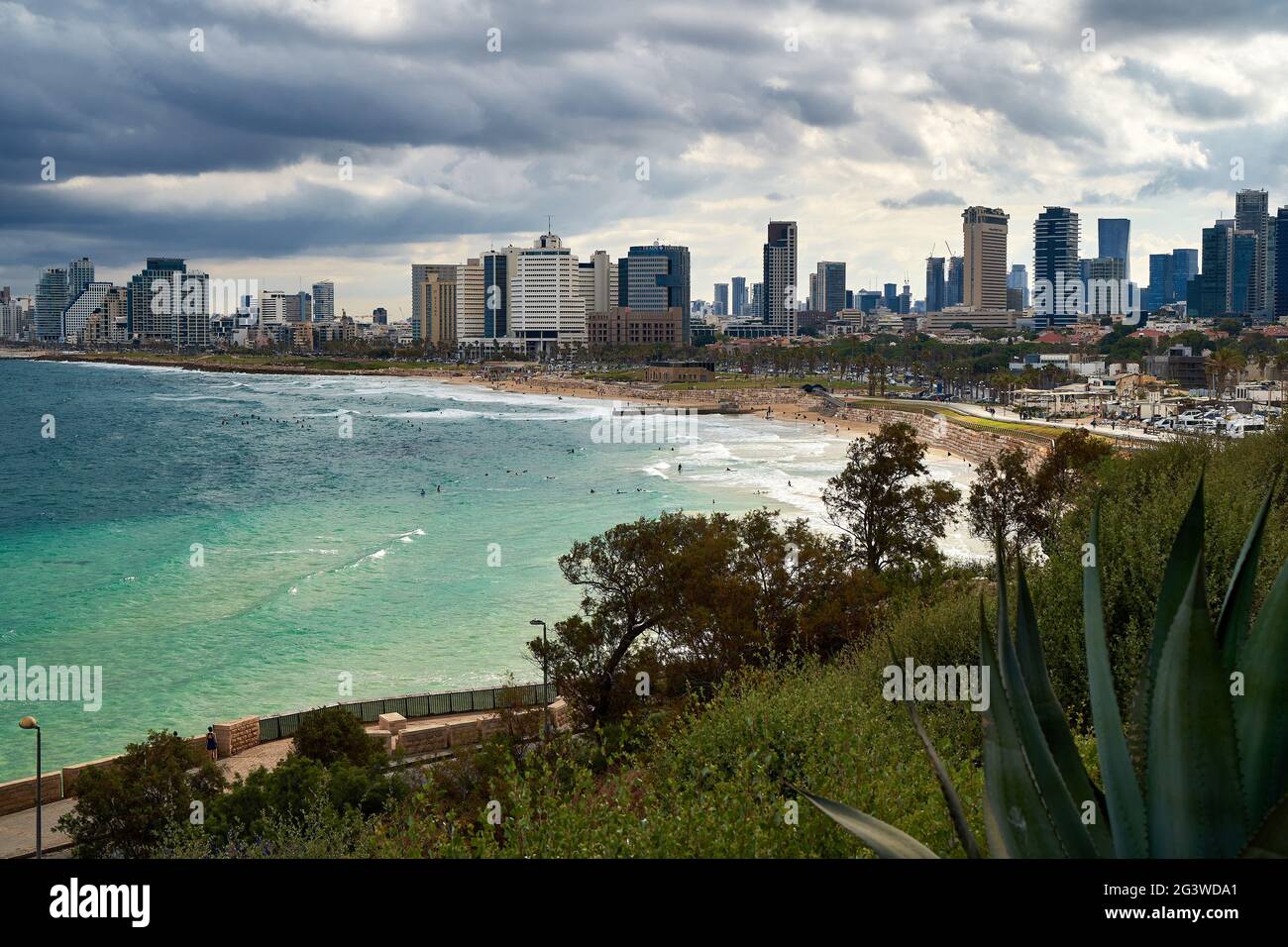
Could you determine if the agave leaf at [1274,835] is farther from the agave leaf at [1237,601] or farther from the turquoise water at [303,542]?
the turquoise water at [303,542]

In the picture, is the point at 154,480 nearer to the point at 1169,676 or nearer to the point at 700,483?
the point at 700,483

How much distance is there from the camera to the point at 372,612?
38031mm

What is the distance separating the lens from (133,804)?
17500 millimetres

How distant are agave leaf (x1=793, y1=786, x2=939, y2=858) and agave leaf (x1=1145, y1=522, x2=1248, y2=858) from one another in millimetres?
743

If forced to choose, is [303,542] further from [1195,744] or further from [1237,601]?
[1195,744]

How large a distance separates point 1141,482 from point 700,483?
40602 millimetres

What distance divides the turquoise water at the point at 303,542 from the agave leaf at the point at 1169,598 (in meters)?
26.6

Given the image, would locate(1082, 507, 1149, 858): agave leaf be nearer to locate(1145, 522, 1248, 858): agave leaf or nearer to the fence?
locate(1145, 522, 1248, 858): agave leaf

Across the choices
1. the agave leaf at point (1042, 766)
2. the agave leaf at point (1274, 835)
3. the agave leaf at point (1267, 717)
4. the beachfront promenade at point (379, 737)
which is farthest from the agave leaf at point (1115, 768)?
the beachfront promenade at point (379, 737)

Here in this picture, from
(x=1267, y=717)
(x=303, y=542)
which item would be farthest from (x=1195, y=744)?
(x=303, y=542)

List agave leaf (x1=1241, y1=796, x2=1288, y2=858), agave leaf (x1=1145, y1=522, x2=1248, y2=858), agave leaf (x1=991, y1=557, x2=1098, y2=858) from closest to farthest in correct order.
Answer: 1. agave leaf (x1=1241, y1=796, x2=1288, y2=858)
2. agave leaf (x1=1145, y1=522, x2=1248, y2=858)
3. agave leaf (x1=991, y1=557, x2=1098, y2=858)

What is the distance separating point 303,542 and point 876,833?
5229 cm

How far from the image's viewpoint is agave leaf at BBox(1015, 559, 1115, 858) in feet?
12.8

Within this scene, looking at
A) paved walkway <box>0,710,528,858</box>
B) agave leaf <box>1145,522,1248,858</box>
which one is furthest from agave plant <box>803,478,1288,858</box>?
paved walkway <box>0,710,528,858</box>
